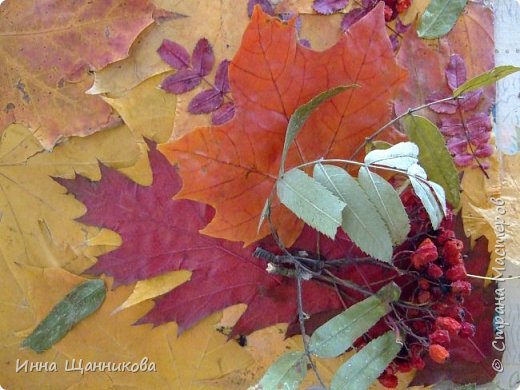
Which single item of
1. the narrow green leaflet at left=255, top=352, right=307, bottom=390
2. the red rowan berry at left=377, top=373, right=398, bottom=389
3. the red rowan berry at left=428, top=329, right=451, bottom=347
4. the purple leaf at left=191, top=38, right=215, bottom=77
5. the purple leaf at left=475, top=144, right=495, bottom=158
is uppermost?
the purple leaf at left=191, top=38, right=215, bottom=77

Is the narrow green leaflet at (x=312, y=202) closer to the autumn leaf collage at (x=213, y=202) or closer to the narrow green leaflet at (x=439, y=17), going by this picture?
the autumn leaf collage at (x=213, y=202)

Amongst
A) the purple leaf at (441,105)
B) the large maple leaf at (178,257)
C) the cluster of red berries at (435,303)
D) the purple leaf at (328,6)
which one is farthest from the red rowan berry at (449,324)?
the purple leaf at (328,6)

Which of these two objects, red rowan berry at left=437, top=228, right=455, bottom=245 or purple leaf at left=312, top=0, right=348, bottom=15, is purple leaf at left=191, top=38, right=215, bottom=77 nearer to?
purple leaf at left=312, top=0, right=348, bottom=15

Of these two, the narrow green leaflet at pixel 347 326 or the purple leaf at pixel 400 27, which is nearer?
the narrow green leaflet at pixel 347 326

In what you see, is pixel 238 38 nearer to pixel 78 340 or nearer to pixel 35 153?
pixel 35 153

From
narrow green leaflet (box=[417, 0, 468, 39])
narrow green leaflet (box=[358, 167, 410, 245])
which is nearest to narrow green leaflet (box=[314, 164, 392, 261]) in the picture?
narrow green leaflet (box=[358, 167, 410, 245])

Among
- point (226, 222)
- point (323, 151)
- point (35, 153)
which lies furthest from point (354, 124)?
point (35, 153)

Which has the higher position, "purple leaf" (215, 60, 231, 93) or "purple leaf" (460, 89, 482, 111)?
"purple leaf" (215, 60, 231, 93)
